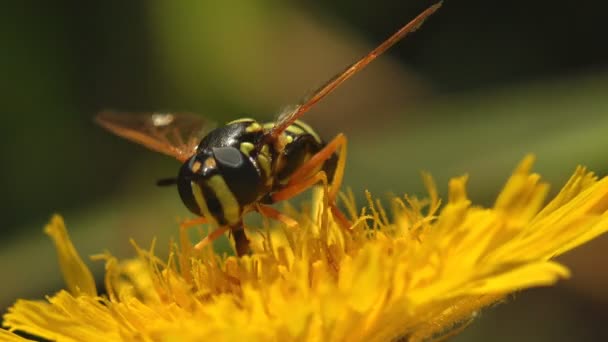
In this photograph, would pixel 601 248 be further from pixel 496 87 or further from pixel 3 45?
pixel 3 45

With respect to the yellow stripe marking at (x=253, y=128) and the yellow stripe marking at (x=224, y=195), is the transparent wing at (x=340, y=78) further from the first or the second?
the yellow stripe marking at (x=224, y=195)

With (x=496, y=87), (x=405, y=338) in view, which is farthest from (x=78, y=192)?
(x=405, y=338)

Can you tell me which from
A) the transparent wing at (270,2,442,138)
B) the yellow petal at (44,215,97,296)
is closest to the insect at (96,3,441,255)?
the transparent wing at (270,2,442,138)

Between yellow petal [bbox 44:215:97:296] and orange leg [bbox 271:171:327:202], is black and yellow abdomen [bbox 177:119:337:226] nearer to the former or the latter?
orange leg [bbox 271:171:327:202]

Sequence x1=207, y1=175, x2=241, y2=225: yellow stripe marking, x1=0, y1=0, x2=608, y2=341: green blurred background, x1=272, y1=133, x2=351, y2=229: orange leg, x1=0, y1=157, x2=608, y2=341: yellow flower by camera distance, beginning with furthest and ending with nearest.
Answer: x1=0, y1=0, x2=608, y2=341: green blurred background → x1=272, y1=133, x2=351, y2=229: orange leg → x1=207, y1=175, x2=241, y2=225: yellow stripe marking → x1=0, y1=157, x2=608, y2=341: yellow flower

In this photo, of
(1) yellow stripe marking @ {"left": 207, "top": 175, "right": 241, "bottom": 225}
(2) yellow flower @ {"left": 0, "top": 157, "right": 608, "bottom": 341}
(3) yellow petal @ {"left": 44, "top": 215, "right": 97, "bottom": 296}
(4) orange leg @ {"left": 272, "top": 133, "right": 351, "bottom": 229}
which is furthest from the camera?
(3) yellow petal @ {"left": 44, "top": 215, "right": 97, "bottom": 296}

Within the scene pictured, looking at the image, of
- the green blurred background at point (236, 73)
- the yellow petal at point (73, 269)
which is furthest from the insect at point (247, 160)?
the green blurred background at point (236, 73)
